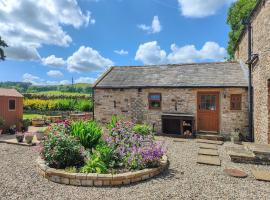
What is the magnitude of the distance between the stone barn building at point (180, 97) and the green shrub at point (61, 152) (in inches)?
311

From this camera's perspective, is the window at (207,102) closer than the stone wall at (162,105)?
No

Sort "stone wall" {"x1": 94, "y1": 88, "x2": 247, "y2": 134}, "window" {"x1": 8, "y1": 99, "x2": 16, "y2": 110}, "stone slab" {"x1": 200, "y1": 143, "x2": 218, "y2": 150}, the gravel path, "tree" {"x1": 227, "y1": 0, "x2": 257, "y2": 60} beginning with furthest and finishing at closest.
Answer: "tree" {"x1": 227, "y1": 0, "x2": 257, "y2": 60}, "window" {"x1": 8, "y1": 99, "x2": 16, "y2": 110}, "stone wall" {"x1": 94, "y1": 88, "x2": 247, "y2": 134}, "stone slab" {"x1": 200, "y1": 143, "x2": 218, "y2": 150}, the gravel path

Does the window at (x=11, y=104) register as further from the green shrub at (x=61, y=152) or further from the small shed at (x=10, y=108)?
the green shrub at (x=61, y=152)

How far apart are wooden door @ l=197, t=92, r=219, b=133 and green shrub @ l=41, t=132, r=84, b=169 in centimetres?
875

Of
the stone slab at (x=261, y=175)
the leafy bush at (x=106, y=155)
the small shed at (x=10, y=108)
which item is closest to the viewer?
the stone slab at (x=261, y=175)

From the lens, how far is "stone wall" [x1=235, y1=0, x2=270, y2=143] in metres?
9.15

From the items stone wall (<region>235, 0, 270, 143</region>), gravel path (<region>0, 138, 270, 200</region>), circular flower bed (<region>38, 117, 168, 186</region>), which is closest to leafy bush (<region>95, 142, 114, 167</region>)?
circular flower bed (<region>38, 117, 168, 186</region>)

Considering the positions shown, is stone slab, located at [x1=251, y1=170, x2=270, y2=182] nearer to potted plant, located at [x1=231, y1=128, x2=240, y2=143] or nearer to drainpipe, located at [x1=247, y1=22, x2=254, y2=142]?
potted plant, located at [x1=231, y1=128, x2=240, y2=143]

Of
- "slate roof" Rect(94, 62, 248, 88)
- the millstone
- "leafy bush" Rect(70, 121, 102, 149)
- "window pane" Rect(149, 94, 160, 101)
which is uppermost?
"slate roof" Rect(94, 62, 248, 88)

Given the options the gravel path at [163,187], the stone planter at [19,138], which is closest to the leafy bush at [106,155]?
the gravel path at [163,187]

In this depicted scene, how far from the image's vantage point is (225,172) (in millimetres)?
7012

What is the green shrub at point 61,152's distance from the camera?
6.73 m

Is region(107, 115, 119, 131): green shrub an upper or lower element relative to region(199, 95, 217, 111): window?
lower

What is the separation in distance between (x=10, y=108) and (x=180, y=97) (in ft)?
38.1
